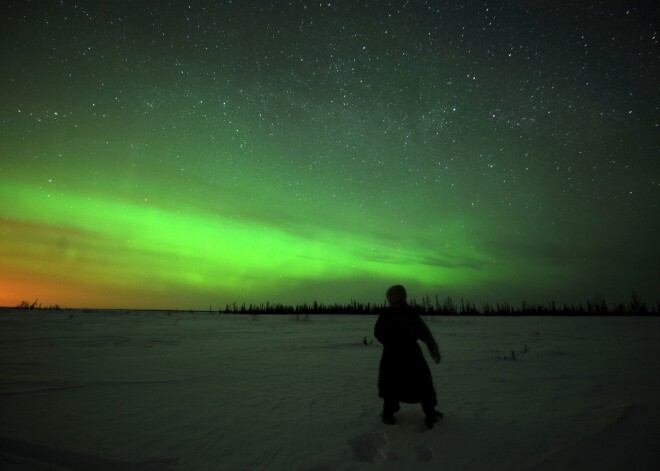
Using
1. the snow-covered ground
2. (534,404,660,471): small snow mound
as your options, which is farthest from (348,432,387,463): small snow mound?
(534,404,660,471): small snow mound

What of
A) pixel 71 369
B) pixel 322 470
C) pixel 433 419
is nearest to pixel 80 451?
pixel 322 470

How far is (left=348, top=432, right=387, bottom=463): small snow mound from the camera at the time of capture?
332 cm

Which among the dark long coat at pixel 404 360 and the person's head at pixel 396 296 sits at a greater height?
the person's head at pixel 396 296

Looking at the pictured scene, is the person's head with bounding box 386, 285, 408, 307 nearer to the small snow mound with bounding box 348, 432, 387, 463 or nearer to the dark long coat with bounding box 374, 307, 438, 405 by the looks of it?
the dark long coat with bounding box 374, 307, 438, 405

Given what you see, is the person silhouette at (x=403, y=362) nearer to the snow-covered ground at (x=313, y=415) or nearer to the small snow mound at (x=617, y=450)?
the snow-covered ground at (x=313, y=415)

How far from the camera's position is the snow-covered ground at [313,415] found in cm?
322

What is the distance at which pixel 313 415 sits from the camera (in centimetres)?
450

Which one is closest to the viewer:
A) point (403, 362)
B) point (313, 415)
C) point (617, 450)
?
point (617, 450)

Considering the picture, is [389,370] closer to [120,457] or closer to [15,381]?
[120,457]

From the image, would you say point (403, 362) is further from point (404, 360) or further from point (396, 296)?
point (396, 296)

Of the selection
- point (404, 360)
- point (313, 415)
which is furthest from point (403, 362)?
point (313, 415)

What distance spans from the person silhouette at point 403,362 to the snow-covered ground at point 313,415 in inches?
11.0

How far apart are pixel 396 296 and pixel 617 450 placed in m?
2.56

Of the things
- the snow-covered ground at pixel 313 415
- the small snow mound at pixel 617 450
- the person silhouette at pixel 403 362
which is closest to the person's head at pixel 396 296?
the person silhouette at pixel 403 362
